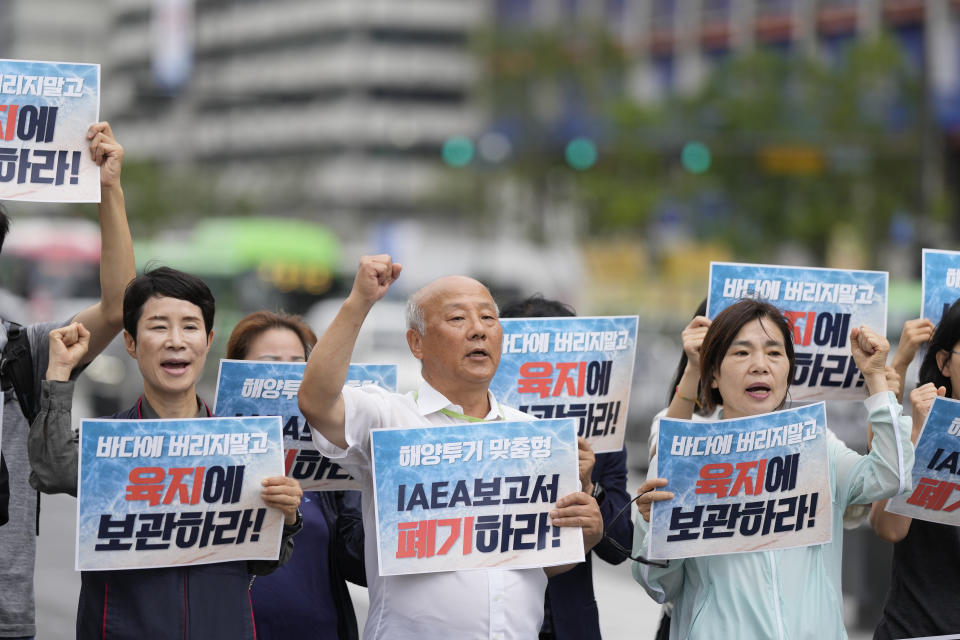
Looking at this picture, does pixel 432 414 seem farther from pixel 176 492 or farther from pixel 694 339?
pixel 694 339

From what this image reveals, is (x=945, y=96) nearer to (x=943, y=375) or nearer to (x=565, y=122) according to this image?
(x=565, y=122)

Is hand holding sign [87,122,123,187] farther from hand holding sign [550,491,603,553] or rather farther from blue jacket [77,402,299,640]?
hand holding sign [550,491,603,553]

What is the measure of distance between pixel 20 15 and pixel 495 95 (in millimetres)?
62280

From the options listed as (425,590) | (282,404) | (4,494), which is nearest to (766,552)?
(425,590)

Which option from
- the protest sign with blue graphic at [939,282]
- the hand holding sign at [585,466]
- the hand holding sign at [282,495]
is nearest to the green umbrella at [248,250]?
the protest sign with blue graphic at [939,282]

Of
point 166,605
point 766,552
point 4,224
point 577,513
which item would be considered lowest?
point 166,605

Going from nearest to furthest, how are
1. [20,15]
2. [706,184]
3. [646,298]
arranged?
[706,184]
[646,298]
[20,15]

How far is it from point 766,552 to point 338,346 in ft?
4.48

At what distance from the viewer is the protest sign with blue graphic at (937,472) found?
440cm

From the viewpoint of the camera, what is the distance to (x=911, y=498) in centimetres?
441

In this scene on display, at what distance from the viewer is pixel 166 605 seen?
383cm

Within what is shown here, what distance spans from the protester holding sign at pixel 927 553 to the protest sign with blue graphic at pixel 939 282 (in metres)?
0.23

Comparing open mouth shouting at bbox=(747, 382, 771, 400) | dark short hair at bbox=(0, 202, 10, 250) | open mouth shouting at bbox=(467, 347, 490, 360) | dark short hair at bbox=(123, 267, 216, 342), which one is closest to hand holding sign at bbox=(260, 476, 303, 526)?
dark short hair at bbox=(123, 267, 216, 342)

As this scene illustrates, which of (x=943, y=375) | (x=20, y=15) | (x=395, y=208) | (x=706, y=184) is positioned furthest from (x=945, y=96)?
(x=20, y=15)
